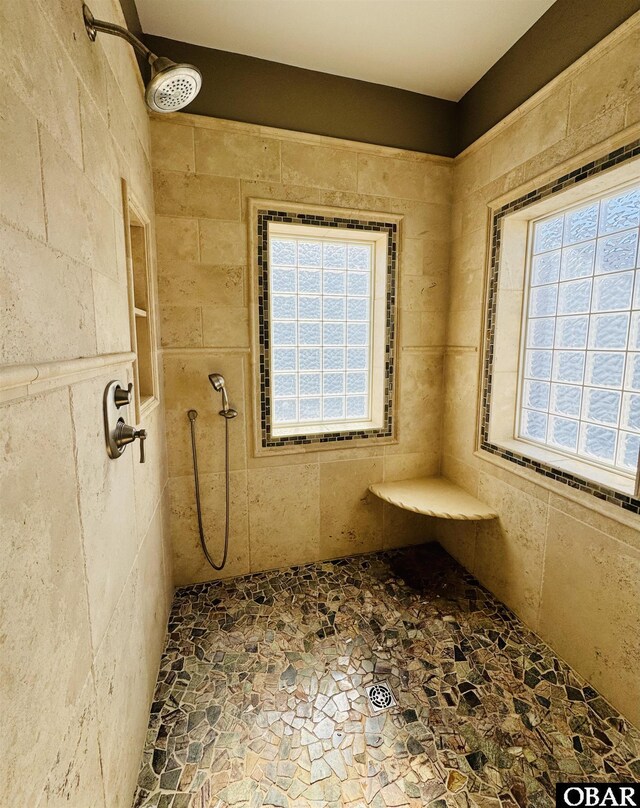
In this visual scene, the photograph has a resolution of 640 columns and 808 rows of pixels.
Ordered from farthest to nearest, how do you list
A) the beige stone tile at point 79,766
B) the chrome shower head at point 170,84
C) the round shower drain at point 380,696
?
the round shower drain at point 380,696, the chrome shower head at point 170,84, the beige stone tile at point 79,766

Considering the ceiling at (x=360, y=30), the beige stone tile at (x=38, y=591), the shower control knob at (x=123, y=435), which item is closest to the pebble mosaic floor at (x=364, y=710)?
the beige stone tile at (x=38, y=591)

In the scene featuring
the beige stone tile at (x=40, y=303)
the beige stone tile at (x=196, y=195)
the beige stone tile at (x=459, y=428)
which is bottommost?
the beige stone tile at (x=459, y=428)

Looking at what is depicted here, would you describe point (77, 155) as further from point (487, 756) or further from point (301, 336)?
point (487, 756)

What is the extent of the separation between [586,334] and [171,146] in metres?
2.18

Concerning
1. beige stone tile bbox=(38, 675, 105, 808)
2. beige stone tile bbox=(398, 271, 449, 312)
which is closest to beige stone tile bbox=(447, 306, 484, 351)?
beige stone tile bbox=(398, 271, 449, 312)

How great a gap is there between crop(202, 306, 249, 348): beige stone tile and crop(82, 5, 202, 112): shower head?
35.3 inches

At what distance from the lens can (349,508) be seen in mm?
2375

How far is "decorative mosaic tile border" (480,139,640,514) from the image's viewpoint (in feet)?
4.52

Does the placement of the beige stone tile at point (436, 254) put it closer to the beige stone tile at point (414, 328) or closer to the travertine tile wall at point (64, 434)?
the beige stone tile at point (414, 328)

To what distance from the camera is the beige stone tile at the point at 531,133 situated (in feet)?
5.16

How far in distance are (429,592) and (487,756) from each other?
0.84 meters

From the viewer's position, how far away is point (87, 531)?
2.81ft

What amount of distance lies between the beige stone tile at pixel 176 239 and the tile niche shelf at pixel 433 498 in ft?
5.71

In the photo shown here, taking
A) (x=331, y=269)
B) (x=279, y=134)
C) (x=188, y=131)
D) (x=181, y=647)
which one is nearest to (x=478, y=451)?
(x=331, y=269)
